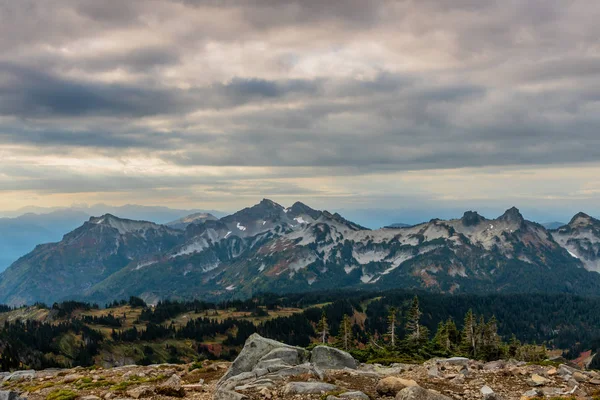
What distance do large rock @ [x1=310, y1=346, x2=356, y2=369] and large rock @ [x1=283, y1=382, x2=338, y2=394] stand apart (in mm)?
14890

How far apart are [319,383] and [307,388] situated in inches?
51.7

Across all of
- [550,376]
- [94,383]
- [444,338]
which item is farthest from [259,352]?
[444,338]

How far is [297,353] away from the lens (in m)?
50.4

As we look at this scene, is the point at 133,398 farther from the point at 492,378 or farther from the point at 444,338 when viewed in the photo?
the point at 444,338

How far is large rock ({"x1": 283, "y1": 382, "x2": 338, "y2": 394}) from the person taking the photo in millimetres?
34594

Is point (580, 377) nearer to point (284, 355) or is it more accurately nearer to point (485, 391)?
point (485, 391)

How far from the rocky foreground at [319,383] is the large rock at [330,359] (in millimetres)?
112

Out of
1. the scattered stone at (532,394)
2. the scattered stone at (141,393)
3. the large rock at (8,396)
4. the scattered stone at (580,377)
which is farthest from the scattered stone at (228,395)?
the scattered stone at (580,377)

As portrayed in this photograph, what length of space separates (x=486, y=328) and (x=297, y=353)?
7280 cm

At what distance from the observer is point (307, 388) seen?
115ft

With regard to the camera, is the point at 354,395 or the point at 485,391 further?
the point at 485,391

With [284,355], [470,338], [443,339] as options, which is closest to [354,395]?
[284,355]

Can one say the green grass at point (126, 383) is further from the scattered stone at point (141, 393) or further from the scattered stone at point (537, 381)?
the scattered stone at point (537, 381)

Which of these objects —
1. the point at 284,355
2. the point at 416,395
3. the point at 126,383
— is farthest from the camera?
the point at 126,383
